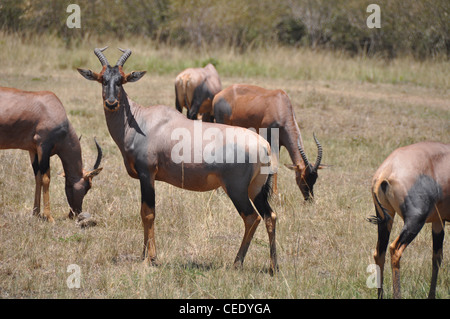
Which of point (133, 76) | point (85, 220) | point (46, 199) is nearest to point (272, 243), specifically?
point (133, 76)

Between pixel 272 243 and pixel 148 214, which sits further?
pixel 148 214

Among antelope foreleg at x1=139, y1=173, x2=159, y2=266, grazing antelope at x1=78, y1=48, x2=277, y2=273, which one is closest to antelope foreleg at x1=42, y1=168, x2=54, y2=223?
grazing antelope at x1=78, y1=48, x2=277, y2=273

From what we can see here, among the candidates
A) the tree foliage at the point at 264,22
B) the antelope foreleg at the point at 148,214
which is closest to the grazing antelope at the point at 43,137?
the antelope foreleg at the point at 148,214

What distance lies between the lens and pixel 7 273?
6.34m

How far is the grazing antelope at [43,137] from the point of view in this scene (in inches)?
328

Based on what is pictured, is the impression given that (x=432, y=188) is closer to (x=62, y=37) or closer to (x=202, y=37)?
(x=62, y=37)

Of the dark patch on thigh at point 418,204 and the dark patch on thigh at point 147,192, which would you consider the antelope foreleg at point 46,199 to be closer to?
the dark patch on thigh at point 147,192

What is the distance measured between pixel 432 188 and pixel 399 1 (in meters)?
22.9

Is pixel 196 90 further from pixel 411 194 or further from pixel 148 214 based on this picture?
pixel 411 194

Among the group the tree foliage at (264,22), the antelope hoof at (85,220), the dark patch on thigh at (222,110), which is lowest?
the antelope hoof at (85,220)

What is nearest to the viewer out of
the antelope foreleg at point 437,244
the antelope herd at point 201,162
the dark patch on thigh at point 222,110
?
the antelope herd at point 201,162

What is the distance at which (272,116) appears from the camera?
1047cm

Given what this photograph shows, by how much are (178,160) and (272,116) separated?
13.4ft

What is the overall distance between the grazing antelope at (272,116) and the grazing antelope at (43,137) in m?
3.24
